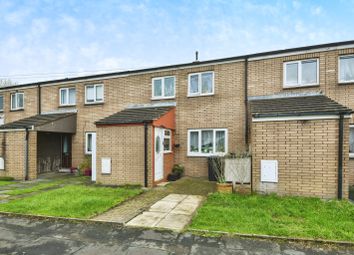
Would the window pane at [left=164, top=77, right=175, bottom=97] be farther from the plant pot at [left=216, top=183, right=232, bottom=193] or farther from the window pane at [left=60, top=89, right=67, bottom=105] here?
the window pane at [left=60, top=89, right=67, bottom=105]

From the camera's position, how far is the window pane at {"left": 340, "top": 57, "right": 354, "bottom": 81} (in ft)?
32.2

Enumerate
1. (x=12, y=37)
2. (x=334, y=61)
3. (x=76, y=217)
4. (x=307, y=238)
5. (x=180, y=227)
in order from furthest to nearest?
(x=12, y=37)
(x=334, y=61)
(x=76, y=217)
(x=180, y=227)
(x=307, y=238)

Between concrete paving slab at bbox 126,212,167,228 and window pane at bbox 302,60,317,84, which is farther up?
window pane at bbox 302,60,317,84

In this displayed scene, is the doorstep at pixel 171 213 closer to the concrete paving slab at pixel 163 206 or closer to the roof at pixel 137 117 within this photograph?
the concrete paving slab at pixel 163 206

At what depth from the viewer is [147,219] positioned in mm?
5730

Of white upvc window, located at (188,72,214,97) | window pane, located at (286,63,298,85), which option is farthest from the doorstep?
window pane, located at (286,63,298,85)

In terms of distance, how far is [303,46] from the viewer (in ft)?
33.8

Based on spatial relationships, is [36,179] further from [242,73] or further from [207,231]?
[242,73]

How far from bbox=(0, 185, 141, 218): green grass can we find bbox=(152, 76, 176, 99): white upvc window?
231 inches

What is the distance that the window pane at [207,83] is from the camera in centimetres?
1202

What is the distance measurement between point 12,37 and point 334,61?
58.7 feet

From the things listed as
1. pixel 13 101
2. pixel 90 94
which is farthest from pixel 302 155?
→ pixel 13 101

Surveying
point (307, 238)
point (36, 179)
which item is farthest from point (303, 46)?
point (36, 179)

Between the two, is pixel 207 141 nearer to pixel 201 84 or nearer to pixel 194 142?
pixel 194 142
